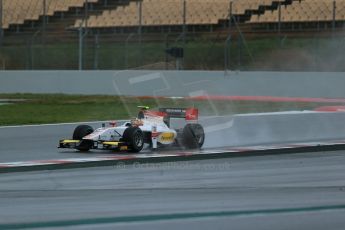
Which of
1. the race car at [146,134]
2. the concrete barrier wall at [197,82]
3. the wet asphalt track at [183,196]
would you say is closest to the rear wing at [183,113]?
the race car at [146,134]

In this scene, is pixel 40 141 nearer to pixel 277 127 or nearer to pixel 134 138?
pixel 134 138

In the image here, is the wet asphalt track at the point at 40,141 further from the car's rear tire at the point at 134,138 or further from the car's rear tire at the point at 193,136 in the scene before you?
the car's rear tire at the point at 193,136

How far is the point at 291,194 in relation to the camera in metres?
9.87

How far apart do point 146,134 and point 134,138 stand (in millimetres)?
582

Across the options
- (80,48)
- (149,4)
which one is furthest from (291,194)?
(149,4)

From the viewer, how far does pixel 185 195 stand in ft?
32.0

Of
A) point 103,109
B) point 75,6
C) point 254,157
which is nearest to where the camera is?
point 254,157

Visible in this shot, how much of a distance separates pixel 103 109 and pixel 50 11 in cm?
1319

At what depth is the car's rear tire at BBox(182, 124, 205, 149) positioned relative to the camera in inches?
590

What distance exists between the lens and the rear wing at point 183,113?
49.8ft

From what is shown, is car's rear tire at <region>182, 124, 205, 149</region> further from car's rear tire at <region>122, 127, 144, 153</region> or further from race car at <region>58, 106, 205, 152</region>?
car's rear tire at <region>122, 127, 144, 153</region>

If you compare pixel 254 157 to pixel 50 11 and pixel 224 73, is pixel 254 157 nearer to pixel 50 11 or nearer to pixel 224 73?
pixel 224 73

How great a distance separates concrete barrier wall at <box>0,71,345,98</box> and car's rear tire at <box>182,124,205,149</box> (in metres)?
4.50

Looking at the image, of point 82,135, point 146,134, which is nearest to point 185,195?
point 146,134
